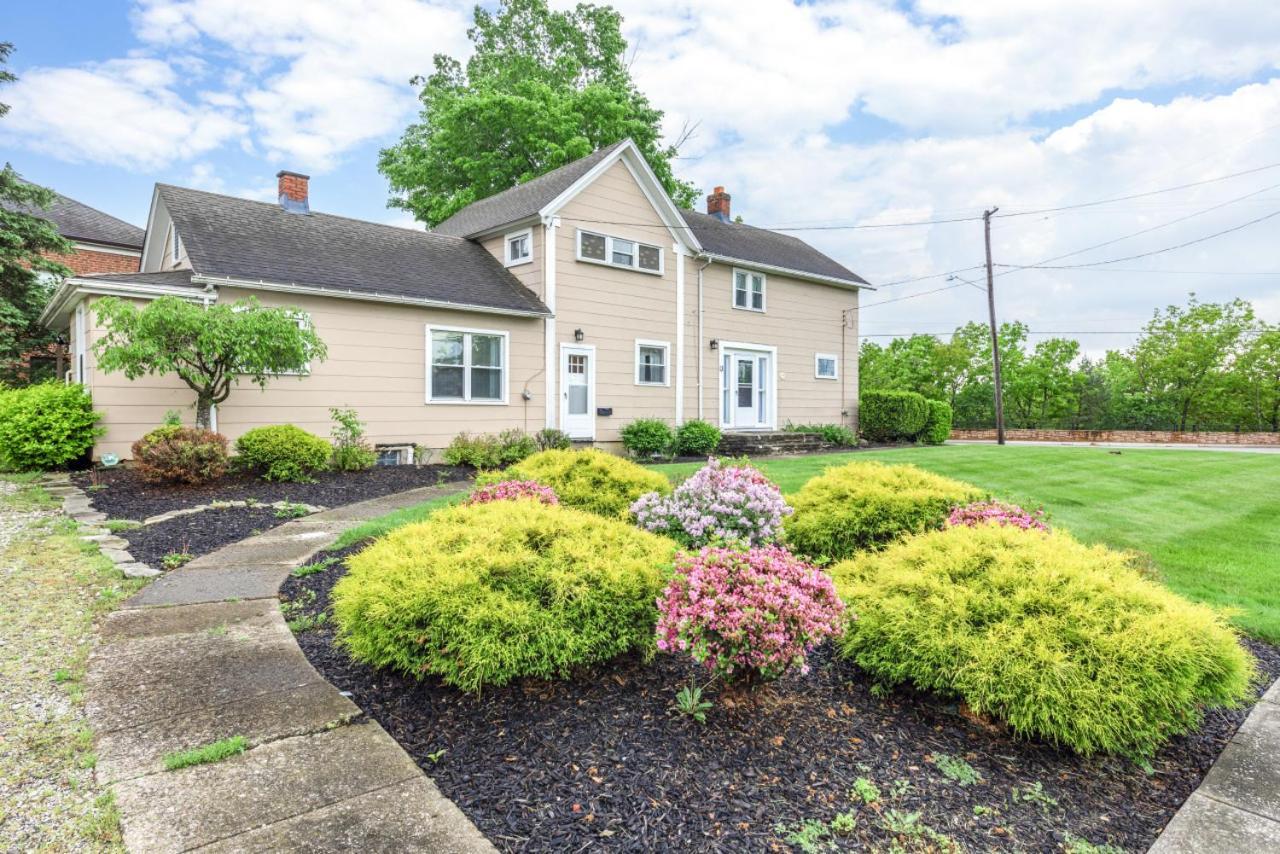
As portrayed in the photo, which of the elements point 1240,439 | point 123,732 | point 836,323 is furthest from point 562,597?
point 1240,439

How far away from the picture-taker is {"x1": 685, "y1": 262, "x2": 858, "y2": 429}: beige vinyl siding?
15625 millimetres

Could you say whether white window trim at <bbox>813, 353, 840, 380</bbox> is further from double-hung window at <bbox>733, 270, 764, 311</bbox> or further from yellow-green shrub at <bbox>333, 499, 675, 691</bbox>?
yellow-green shrub at <bbox>333, 499, 675, 691</bbox>

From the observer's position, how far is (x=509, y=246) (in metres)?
14.1

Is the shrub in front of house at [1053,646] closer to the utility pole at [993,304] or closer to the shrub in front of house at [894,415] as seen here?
the shrub in front of house at [894,415]

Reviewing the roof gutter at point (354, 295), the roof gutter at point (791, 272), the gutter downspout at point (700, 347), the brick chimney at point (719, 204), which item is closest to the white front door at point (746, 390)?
the gutter downspout at point (700, 347)

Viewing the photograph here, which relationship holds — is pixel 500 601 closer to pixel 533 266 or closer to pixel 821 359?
pixel 533 266

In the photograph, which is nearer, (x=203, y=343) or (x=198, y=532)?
(x=198, y=532)

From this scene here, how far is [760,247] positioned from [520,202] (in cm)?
672

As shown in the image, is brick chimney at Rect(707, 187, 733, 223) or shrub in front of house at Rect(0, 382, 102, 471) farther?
brick chimney at Rect(707, 187, 733, 223)

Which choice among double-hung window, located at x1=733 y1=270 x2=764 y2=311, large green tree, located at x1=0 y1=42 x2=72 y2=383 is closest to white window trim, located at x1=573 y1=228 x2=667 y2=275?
double-hung window, located at x1=733 y1=270 x2=764 y2=311

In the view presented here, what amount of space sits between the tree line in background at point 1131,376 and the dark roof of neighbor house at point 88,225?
26.7 m

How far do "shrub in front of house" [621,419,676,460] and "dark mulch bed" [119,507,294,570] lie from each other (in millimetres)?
7704

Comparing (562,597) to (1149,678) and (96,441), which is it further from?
(96,441)

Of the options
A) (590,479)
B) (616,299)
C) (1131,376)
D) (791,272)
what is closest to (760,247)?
(791,272)
